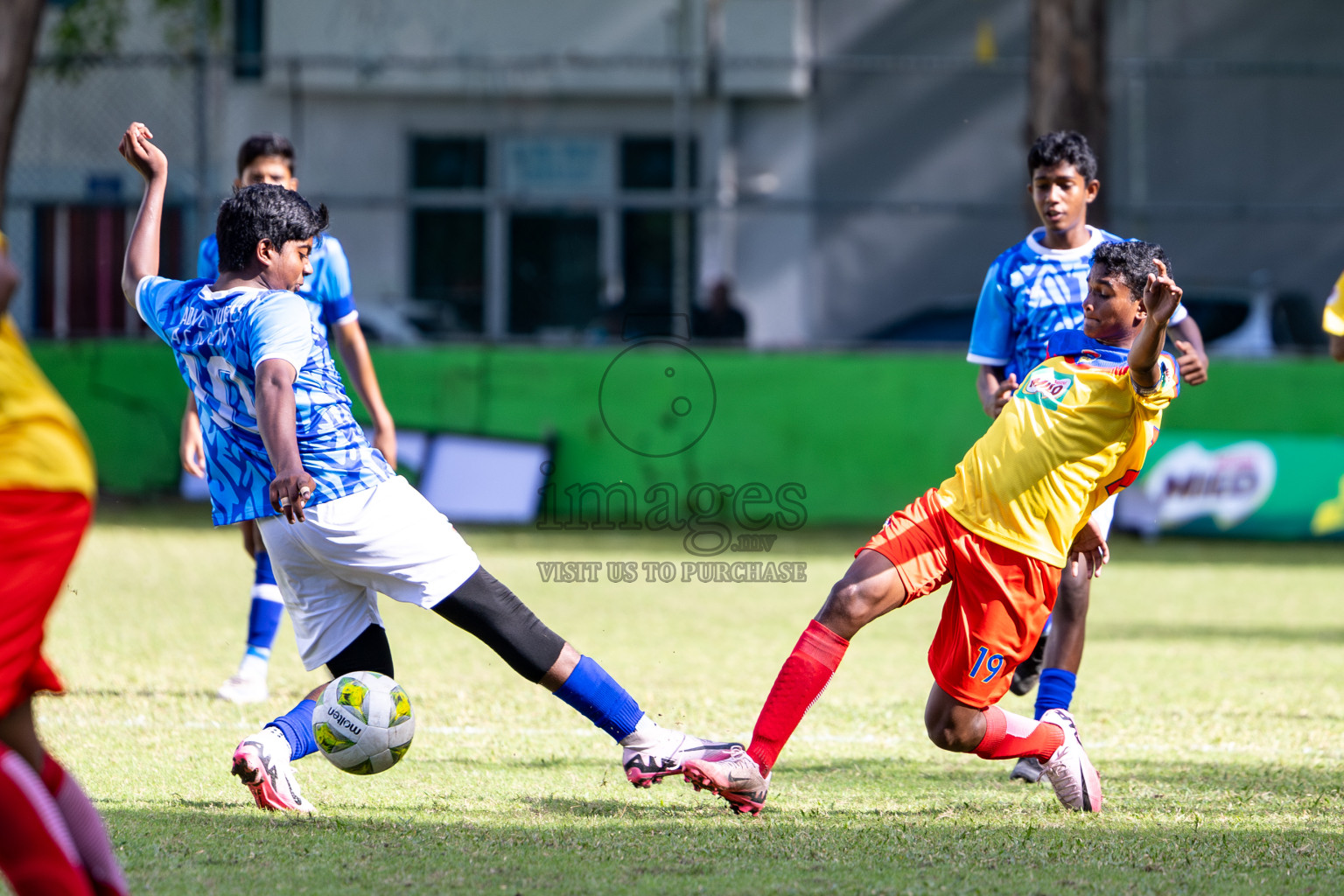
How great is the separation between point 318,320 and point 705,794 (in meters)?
2.30

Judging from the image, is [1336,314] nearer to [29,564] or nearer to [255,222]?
[255,222]

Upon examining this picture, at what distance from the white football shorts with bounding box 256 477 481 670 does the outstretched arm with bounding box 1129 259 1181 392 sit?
1.86 metres

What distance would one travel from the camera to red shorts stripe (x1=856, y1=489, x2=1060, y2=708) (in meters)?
4.18

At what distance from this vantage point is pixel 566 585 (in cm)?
1021

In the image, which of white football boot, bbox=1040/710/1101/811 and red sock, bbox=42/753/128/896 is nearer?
red sock, bbox=42/753/128/896

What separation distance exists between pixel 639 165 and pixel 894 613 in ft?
44.9

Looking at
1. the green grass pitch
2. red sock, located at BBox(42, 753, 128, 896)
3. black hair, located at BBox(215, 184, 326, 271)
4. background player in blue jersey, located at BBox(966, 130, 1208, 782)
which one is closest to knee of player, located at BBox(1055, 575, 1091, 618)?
background player in blue jersey, located at BBox(966, 130, 1208, 782)

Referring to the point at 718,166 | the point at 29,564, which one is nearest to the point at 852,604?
the point at 29,564

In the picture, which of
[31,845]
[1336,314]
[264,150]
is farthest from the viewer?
[264,150]

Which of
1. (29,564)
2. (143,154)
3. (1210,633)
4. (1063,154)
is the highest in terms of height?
(1063,154)

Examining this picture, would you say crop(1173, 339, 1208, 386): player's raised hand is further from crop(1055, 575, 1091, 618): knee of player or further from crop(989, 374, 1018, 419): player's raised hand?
crop(1055, 575, 1091, 618): knee of player

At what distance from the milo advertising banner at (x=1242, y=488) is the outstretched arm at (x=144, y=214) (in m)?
9.94

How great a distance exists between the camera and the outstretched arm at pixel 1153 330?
4016 millimetres

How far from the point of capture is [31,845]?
275 cm
